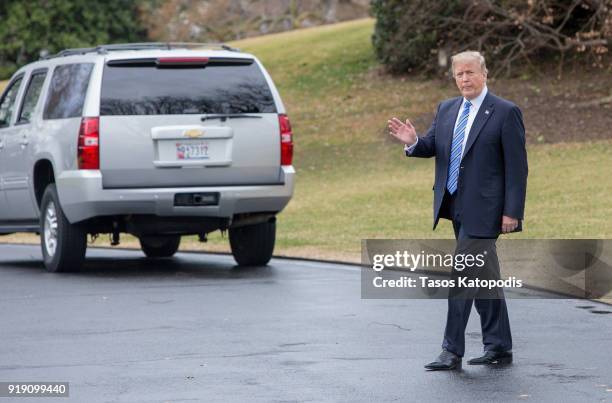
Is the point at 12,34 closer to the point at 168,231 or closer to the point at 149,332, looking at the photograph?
the point at 168,231

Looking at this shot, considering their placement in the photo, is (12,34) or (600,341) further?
(12,34)

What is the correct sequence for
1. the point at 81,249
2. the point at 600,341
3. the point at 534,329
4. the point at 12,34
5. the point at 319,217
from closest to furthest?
the point at 600,341
the point at 534,329
the point at 81,249
the point at 319,217
the point at 12,34

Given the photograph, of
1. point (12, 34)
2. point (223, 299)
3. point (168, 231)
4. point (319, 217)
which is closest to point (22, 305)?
point (223, 299)

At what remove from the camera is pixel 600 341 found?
32.0ft

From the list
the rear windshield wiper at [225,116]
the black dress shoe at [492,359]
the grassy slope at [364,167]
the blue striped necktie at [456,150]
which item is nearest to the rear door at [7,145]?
the rear windshield wiper at [225,116]

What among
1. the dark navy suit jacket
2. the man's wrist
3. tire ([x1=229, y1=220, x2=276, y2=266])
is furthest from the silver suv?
the dark navy suit jacket

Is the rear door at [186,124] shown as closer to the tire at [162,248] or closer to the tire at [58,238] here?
the tire at [58,238]

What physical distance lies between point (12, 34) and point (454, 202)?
193 feet

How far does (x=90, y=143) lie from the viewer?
45.3ft

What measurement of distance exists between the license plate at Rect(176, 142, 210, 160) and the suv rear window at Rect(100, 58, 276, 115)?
31 cm

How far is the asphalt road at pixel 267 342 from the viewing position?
26.7ft

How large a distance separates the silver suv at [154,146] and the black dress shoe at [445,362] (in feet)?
18.5

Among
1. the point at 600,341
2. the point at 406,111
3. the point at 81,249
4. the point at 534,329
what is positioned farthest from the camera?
the point at 406,111

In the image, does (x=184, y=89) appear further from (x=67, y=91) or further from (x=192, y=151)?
(x=67, y=91)
